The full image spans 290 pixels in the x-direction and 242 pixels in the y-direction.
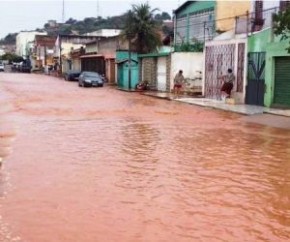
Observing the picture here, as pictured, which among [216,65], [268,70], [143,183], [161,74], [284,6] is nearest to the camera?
[143,183]

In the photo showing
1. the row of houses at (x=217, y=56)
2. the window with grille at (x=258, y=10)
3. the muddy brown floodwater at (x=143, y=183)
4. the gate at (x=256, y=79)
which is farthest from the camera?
the window with grille at (x=258, y=10)

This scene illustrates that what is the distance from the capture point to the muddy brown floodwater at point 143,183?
6914mm

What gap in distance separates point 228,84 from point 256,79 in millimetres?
1793

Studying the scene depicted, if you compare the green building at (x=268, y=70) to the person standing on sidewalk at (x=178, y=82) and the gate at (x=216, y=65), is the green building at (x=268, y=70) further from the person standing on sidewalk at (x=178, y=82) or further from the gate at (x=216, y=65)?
the person standing on sidewalk at (x=178, y=82)

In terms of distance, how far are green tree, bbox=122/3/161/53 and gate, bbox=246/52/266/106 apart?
1947 cm

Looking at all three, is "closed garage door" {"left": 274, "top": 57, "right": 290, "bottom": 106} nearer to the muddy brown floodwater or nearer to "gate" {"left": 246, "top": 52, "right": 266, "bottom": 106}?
"gate" {"left": 246, "top": 52, "right": 266, "bottom": 106}

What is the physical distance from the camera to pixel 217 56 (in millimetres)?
29781

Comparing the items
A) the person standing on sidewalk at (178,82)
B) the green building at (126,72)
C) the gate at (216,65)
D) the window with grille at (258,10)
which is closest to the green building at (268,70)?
the gate at (216,65)

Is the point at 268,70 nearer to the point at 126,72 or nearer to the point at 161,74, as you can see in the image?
the point at 161,74

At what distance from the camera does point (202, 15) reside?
3984 cm

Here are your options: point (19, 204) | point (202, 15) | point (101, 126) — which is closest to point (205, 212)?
point (19, 204)

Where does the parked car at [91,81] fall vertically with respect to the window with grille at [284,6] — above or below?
below

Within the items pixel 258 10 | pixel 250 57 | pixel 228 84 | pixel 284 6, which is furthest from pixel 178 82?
pixel 284 6

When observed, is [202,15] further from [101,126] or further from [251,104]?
[101,126]
